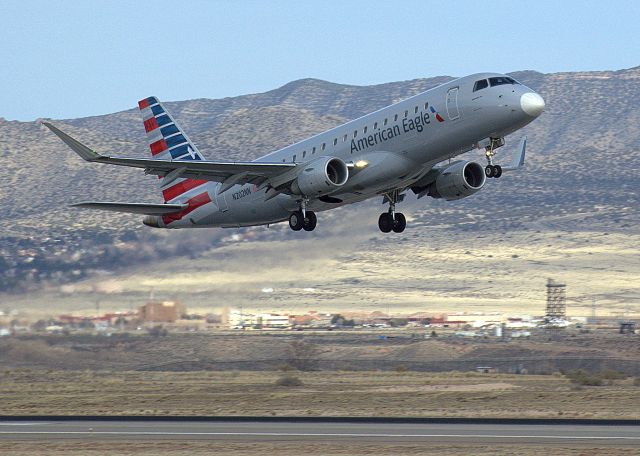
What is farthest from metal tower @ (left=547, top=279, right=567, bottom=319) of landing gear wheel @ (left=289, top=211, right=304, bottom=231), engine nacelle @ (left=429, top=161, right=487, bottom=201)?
landing gear wheel @ (left=289, top=211, right=304, bottom=231)

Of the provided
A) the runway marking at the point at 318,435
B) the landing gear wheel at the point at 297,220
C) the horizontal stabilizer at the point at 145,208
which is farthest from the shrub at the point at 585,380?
the runway marking at the point at 318,435

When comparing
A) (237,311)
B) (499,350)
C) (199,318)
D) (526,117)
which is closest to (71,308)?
(199,318)

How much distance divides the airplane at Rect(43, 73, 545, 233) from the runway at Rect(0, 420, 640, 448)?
10477 mm

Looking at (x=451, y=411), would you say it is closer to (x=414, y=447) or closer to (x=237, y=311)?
(x=414, y=447)

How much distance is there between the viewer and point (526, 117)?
5147 centimetres

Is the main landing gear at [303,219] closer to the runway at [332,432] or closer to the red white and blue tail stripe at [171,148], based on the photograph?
the red white and blue tail stripe at [171,148]

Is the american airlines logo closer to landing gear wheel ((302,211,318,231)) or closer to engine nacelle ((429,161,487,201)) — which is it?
landing gear wheel ((302,211,318,231))

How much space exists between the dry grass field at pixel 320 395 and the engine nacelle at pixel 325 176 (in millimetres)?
9967

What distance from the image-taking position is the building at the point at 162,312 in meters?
76.6

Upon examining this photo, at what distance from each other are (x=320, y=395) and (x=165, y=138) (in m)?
16.1

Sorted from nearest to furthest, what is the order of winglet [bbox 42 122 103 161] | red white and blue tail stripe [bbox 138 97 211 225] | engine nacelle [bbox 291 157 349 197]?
winglet [bbox 42 122 103 161] → engine nacelle [bbox 291 157 349 197] → red white and blue tail stripe [bbox 138 97 211 225]

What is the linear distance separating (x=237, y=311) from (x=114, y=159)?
34.0 m

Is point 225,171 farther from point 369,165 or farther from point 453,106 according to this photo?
point 453,106

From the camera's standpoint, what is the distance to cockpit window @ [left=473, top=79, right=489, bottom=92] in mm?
52656
